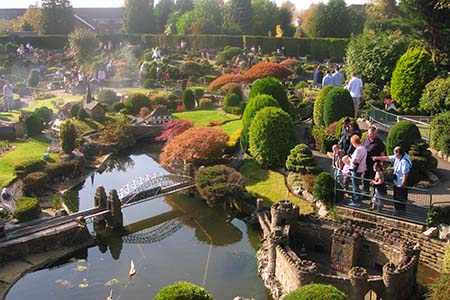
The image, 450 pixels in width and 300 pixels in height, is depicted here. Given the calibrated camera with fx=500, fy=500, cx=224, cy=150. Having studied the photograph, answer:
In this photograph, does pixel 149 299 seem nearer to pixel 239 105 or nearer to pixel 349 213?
pixel 349 213

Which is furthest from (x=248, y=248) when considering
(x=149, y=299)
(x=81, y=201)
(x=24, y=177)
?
(x=24, y=177)

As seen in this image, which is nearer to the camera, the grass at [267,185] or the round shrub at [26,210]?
the round shrub at [26,210]

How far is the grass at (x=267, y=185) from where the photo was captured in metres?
21.6

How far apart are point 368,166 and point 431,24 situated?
21.0 meters

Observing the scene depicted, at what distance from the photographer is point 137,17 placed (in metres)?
81.4

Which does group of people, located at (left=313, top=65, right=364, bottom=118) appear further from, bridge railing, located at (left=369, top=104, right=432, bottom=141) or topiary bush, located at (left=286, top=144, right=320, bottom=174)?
topiary bush, located at (left=286, top=144, right=320, bottom=174)

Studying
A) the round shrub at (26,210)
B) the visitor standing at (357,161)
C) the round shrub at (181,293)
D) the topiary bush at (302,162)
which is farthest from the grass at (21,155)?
the visitor standing at (357,161)

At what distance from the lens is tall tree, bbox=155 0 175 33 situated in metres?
88.8

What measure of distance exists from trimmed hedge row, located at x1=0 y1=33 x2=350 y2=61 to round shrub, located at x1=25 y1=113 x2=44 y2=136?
39.7m

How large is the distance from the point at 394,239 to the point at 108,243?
36.2 feet

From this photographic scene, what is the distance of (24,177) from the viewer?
23797 millimetres

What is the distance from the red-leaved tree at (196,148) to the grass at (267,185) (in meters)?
1.74

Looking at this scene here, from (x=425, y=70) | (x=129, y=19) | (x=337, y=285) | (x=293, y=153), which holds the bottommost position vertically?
(x=337, y=285)

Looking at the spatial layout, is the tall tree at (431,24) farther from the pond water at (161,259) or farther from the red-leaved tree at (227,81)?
the pond water at (161,259)
